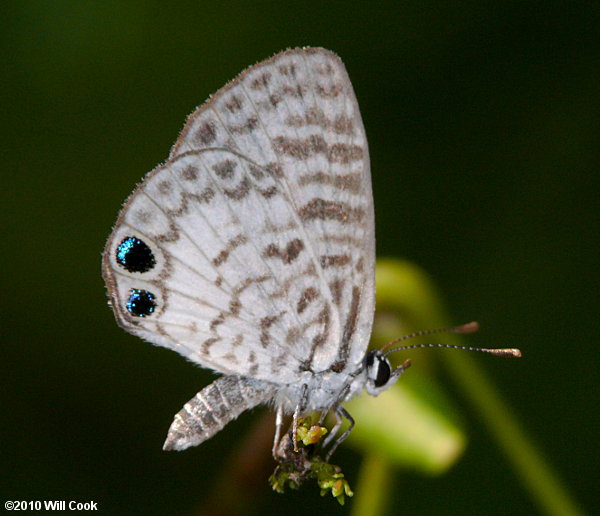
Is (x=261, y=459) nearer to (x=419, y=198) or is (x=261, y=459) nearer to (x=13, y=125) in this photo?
(x=419, y=198)

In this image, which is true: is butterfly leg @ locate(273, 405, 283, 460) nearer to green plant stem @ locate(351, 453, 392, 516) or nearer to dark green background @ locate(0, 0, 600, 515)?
green plant stem @ locate(351, 453, 392, 516)

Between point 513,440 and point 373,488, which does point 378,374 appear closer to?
point 373,488

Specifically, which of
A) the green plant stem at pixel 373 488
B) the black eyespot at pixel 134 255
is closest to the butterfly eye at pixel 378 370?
the green plant stem at pixel 373 488

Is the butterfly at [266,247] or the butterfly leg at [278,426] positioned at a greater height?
the butterfly at [266,247]

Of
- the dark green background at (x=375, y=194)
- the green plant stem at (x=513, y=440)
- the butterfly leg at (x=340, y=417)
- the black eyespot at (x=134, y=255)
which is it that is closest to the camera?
the black eyespot at (x=134, y=255)

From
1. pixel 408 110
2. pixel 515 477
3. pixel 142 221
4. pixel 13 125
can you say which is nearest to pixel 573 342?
pixel 515 477

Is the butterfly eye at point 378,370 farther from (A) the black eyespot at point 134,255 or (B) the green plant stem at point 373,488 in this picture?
(A) the black eyespot at point 134,255

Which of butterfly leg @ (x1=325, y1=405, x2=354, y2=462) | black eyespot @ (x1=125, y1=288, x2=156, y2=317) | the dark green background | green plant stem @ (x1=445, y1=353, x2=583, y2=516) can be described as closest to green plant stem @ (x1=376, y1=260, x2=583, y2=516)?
green plant stem @ (x1=445, y1=353, x2=583, y2=516)

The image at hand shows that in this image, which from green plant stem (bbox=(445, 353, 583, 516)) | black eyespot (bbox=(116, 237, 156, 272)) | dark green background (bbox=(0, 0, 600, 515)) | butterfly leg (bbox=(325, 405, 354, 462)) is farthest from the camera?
dark green background (bbox=(0, 0, 600, 515))

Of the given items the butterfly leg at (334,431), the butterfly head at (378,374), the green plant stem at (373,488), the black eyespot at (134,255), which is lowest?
the green plant stem at (373,488)

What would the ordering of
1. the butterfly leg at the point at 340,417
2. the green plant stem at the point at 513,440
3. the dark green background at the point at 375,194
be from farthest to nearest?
the dark green background at the point at 375,194
the green plant stem at the point at 513,440
the butterfly leg at the point at 340,417
